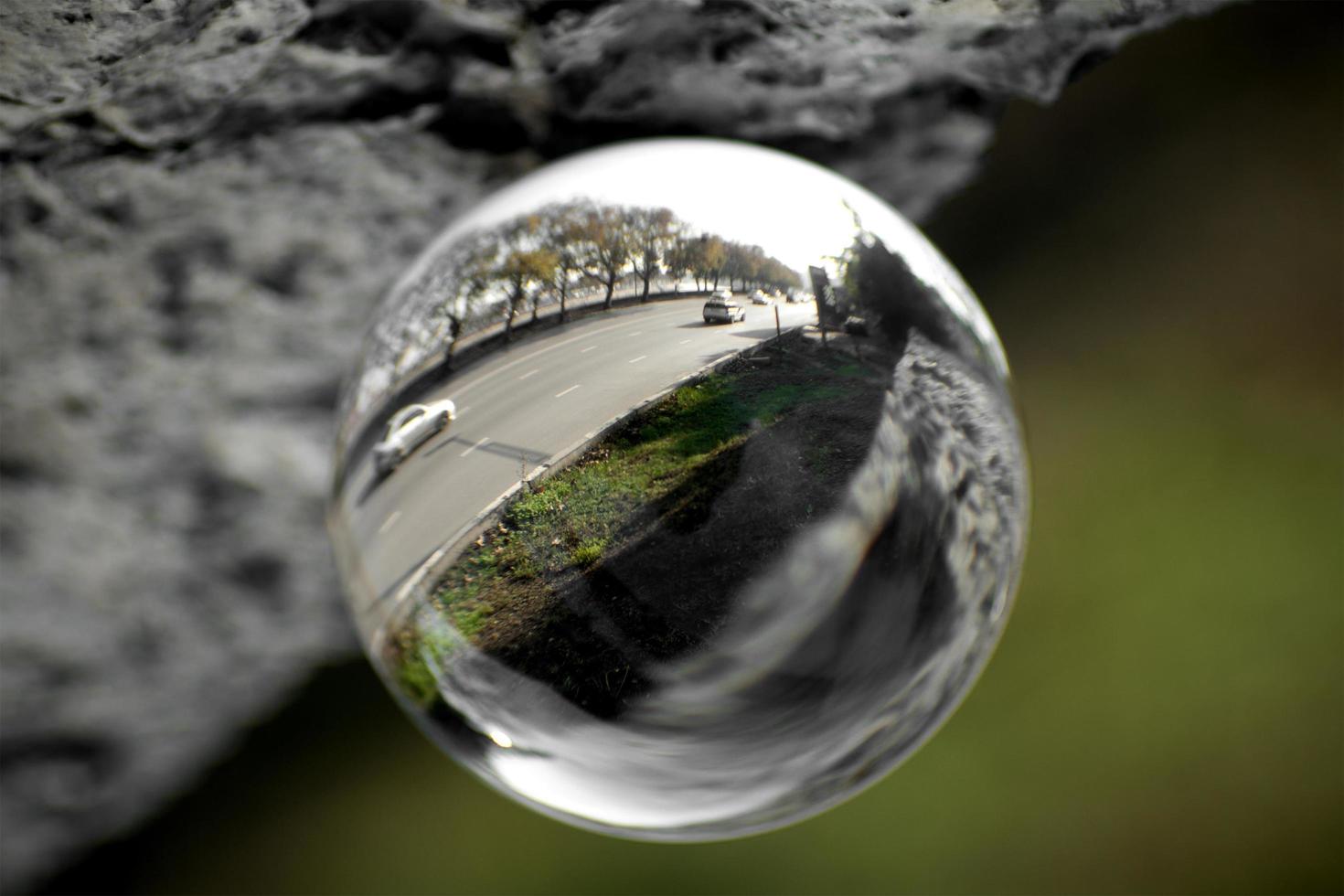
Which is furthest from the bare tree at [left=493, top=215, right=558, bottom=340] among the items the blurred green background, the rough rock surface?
Answer: the blurred green background

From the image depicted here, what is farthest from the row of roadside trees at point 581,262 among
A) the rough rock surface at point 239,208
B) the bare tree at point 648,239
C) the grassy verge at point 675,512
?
the rough rock surface at point 239,208

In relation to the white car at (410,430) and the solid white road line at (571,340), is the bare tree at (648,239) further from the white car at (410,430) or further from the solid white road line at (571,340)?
the white car at (410,430)

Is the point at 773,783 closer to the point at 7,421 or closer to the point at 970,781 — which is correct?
the point at 970,781

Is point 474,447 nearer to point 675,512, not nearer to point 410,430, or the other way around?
point 410,430

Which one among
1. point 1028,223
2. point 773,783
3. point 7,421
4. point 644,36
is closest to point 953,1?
point 644,36

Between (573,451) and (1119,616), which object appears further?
(1119,616)

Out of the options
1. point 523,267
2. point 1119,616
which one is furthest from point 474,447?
point 1119,616

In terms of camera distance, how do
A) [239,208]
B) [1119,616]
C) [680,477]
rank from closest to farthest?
[680,477]
[239,208]
[1119,616]

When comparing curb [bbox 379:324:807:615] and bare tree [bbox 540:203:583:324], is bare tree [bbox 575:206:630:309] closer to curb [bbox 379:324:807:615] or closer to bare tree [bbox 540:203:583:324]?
bare tree [bbox 540:203:583:324]
